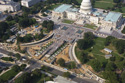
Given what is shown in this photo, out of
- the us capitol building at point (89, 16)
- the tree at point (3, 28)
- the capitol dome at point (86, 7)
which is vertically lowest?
the tree at point (3, 28)

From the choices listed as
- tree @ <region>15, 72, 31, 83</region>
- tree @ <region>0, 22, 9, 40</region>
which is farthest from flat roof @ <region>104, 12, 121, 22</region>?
tree @ <region>0, 22, 9, 40</region>

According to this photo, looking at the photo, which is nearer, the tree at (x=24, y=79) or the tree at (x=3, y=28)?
the tree at (x=24, y=79)

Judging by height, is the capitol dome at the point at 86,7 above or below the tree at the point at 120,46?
above

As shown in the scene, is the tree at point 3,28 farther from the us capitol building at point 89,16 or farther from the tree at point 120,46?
the tree at point 120,46

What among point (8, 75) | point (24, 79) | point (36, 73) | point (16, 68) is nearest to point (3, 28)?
point (16, 68)

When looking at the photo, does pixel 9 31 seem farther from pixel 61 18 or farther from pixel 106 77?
pixel 106 77

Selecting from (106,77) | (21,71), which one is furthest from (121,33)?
(21,71)

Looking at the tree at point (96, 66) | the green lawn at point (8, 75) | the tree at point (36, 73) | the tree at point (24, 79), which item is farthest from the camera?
the tree at point (96, 66)

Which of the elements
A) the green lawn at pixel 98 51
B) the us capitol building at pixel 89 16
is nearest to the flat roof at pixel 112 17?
the us capitol building at pixel 89 16
